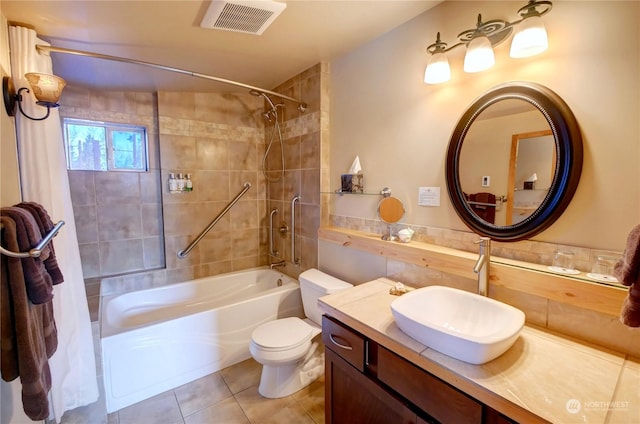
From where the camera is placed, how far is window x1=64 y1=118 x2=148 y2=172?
255 cm

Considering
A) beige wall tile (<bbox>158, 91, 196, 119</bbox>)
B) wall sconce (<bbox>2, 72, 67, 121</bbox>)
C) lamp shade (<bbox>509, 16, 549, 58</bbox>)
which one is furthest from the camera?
beige wall tile (<bbox>158, 91, 196, 119</bbox>)

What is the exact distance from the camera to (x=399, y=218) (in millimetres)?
1832

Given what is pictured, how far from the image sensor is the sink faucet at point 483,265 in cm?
123

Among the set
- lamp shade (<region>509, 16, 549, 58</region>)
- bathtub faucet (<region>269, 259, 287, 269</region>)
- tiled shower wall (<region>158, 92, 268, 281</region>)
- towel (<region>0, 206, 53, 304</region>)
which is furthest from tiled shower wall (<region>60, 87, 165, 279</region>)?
lamp shade (<region>509, 16, 549, 58</region>)

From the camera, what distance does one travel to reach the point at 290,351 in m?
1.85

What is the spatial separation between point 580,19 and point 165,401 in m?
3.02

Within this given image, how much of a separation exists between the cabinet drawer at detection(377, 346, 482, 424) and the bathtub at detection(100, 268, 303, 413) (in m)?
1.51

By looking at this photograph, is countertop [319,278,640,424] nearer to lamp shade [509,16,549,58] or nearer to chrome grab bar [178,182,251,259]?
lamp shade [509,16,549,58]

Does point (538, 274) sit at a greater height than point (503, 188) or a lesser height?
lesser

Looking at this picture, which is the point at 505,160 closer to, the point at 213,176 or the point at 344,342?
the point at 344,342

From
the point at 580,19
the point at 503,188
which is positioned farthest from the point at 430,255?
the point at 580,19

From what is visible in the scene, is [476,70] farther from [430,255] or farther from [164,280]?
[164,280]

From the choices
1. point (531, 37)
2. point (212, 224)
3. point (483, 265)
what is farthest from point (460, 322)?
point (212, 224)

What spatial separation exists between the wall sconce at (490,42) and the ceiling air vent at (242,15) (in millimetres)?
857
